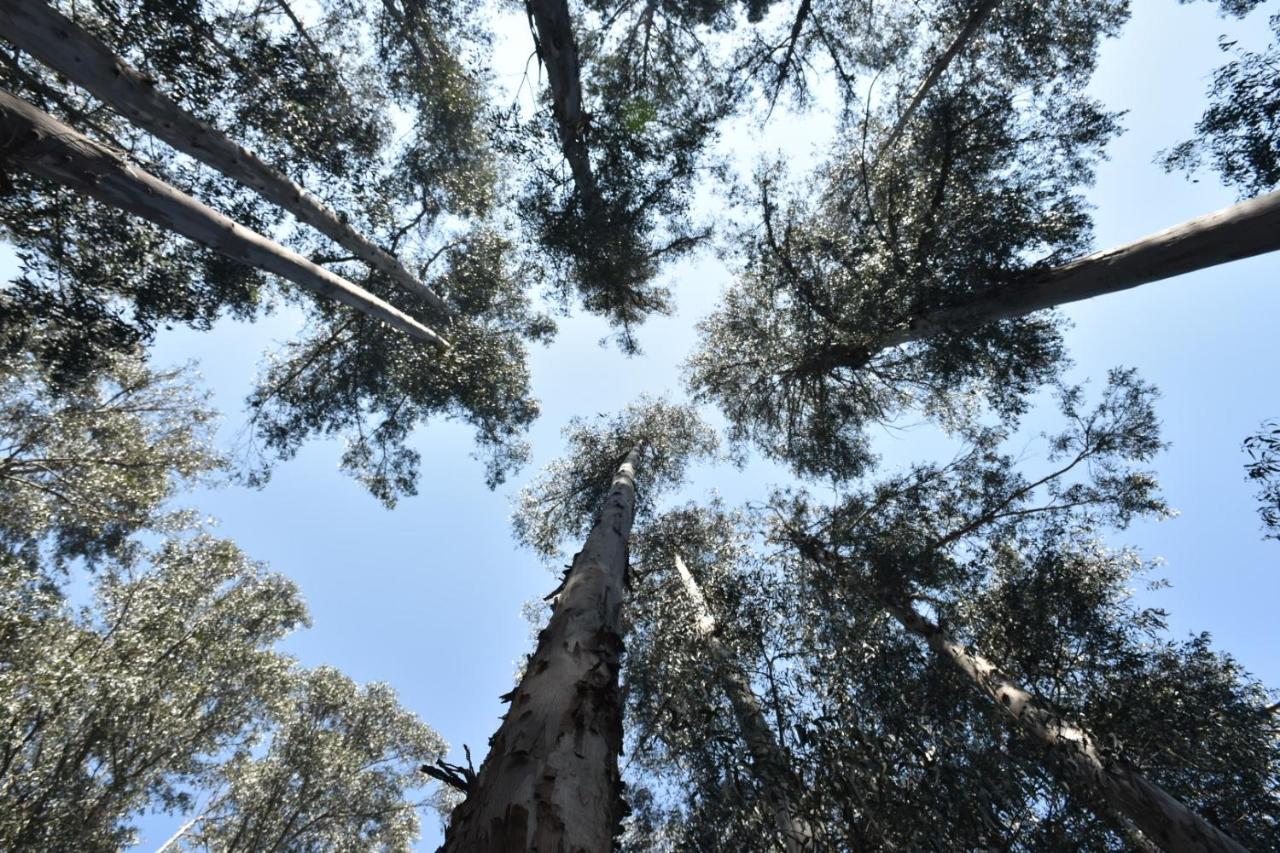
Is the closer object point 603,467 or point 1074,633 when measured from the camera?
point 1074,633

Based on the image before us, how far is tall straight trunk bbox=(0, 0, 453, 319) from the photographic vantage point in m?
4.74

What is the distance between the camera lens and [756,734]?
518 cm

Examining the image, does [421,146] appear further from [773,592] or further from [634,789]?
[634,789]

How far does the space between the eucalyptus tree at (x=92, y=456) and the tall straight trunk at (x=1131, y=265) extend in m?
15.6

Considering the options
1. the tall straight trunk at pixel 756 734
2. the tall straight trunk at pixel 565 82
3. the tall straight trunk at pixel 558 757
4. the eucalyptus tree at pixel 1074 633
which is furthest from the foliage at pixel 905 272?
the tall straight trunk at pixel 558 757

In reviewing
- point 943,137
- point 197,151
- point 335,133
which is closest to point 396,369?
point 335,133

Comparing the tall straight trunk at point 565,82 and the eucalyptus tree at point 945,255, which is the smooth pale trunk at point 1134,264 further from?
the tall straight trunk at point 565,82

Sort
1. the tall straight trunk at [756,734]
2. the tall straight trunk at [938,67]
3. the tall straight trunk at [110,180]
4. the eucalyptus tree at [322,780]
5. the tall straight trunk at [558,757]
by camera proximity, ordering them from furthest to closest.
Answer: the eucalyptus tree at [322,780] < the tall straight trunk at [938,67] < the tall straight trunk at [110,180] < the tall straight trunk at [756,734] < the tall straight trunk at [558,757]

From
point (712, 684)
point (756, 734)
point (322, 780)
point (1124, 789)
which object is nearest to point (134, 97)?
point (712, 684)

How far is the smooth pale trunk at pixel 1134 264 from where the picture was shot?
4.62 m

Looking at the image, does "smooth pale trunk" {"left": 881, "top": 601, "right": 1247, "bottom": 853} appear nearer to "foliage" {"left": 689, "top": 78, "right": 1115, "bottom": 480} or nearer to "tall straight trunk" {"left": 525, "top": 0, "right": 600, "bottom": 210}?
"foliage" {"left": 689, "top": 78, "right": 1115, "bottom": 480}

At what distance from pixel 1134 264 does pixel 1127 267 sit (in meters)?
0.09

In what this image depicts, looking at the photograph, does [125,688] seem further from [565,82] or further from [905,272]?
[905,272]

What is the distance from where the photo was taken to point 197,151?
669 cm
